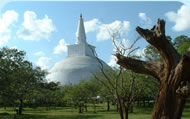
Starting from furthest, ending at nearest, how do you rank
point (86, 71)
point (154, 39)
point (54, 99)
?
point (86, 71) → point (54, 99) → point (154, 39)

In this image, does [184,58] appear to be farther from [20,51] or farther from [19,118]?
[20,51]

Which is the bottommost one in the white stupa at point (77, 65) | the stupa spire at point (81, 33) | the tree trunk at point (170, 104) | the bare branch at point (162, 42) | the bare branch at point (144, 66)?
the tree trunk at point (170, 104)

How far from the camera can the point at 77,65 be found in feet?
156

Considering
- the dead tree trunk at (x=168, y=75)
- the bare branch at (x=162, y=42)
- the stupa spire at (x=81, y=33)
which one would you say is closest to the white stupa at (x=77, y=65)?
the stupa spire at (x=81, y=33)

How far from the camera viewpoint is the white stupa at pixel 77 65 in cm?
4528

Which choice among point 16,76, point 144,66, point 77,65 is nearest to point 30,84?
point 16,76

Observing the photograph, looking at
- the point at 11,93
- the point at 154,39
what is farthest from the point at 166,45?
the point at 11,93

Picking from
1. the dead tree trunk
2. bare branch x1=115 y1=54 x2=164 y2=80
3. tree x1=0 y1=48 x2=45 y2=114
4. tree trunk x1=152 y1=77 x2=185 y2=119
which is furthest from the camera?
tree x1=0 y1=48 x2=45 y2=114

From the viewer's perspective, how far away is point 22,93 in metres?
18.2

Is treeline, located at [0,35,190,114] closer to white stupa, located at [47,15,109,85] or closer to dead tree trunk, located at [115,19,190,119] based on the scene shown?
dead tree trunk, located at [115,19,190,119]

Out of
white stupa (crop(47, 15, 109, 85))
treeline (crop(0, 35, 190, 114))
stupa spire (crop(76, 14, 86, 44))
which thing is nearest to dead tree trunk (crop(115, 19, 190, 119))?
treeline (crop(0, 35, 190, 114))

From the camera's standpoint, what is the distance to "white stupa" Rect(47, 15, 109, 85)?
45.3 meters

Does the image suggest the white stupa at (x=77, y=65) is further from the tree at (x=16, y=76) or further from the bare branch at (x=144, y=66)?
the bare branch at (x=144, y=66)

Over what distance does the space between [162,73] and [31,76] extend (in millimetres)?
17338
